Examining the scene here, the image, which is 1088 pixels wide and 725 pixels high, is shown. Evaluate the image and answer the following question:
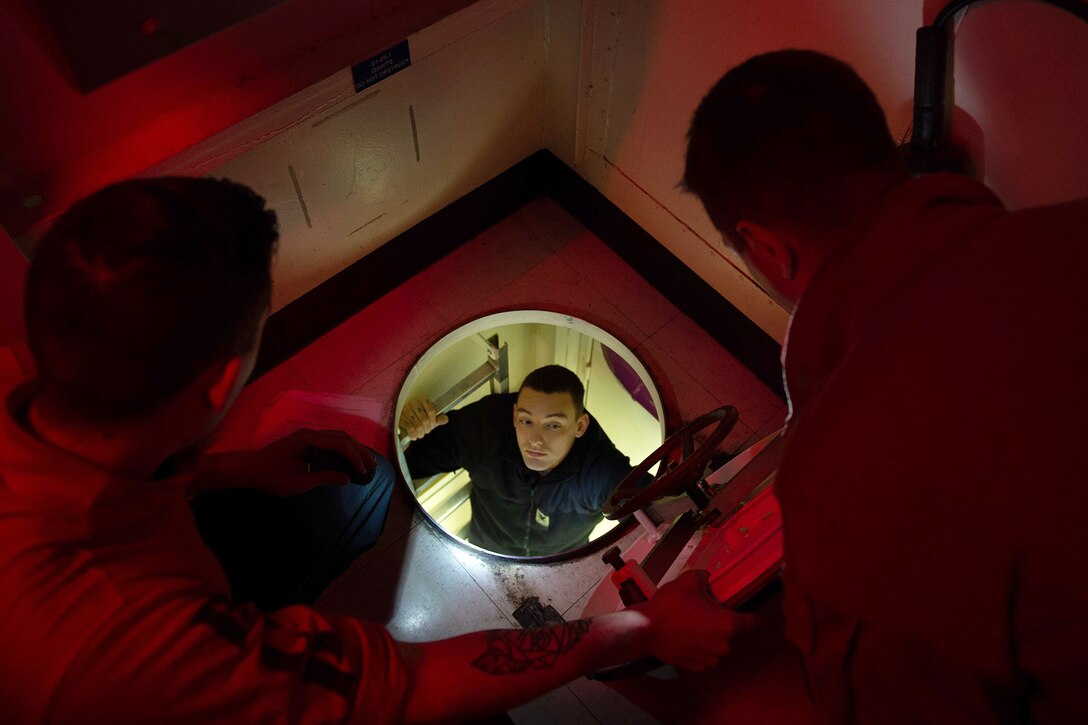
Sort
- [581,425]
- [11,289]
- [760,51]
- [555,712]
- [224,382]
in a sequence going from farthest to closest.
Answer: [581,425] < [555,712] < [760,51] < [11,289] < [224,382]

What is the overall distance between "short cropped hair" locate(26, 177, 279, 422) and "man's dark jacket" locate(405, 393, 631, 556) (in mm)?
1909

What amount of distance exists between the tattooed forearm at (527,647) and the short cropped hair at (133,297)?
2.32ft

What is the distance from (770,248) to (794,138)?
178 mm

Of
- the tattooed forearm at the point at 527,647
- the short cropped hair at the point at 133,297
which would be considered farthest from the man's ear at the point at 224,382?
the tattooed forearm at the point at 527,647

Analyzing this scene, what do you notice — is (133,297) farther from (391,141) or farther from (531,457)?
(531,457)

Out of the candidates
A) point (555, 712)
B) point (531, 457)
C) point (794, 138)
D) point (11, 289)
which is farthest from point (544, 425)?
point (794, 138)

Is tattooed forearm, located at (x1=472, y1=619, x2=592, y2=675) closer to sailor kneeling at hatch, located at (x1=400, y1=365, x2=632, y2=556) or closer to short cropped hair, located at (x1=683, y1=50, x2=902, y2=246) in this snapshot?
short cropped hair, located at (x1=683, y1=50, x2=902, y2=246)

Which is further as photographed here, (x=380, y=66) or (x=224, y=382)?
(x=380, y=66)

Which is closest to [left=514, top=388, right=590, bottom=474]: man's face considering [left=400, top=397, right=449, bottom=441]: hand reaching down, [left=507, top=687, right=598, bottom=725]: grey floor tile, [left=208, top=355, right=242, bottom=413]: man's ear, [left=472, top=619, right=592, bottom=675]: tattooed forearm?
[left=400, top=397, right=449, bottom=441]: hand reaching down

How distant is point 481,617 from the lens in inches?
88.1

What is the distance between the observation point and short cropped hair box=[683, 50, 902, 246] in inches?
43.3

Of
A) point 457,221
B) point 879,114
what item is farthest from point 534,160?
point 879,114

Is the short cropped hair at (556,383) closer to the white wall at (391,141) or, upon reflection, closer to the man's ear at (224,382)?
the white wall at (391,141)

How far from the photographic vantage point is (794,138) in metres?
1.09
